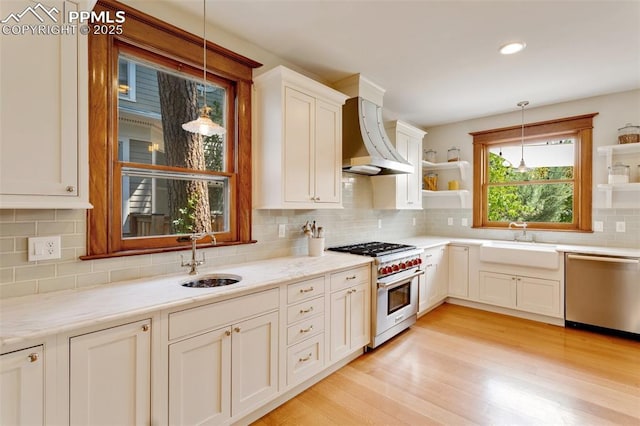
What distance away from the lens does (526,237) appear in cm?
420

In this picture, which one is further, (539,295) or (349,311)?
(539,295)

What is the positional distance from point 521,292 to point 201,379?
12.3ft

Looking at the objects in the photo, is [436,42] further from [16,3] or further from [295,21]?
[16,3]

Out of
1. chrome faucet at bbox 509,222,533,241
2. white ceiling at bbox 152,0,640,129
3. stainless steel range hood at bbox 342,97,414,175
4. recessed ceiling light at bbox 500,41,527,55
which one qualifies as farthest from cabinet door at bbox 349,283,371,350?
chrome faucet at bbox 509,222,533,241

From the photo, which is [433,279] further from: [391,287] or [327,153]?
[327,153]

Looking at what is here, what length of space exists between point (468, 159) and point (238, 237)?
151 inches

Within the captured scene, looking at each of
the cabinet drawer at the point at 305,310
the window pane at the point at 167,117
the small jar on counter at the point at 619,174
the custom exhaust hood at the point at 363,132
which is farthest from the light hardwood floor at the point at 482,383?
the window pane at the point at 167,117

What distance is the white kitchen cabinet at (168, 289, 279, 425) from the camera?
158 cm

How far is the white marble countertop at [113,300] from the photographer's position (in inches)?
Result: 48.0

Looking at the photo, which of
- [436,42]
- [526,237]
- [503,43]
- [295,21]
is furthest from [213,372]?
[526,237]

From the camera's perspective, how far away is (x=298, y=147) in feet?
8.56

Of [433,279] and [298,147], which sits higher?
[298,147]

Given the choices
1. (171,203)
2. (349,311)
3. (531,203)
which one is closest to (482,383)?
(349,311)

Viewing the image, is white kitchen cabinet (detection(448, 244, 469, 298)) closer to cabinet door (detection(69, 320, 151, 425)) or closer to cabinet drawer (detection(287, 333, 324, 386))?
cabinet drawer (detection(287, 333, 324, 386))
